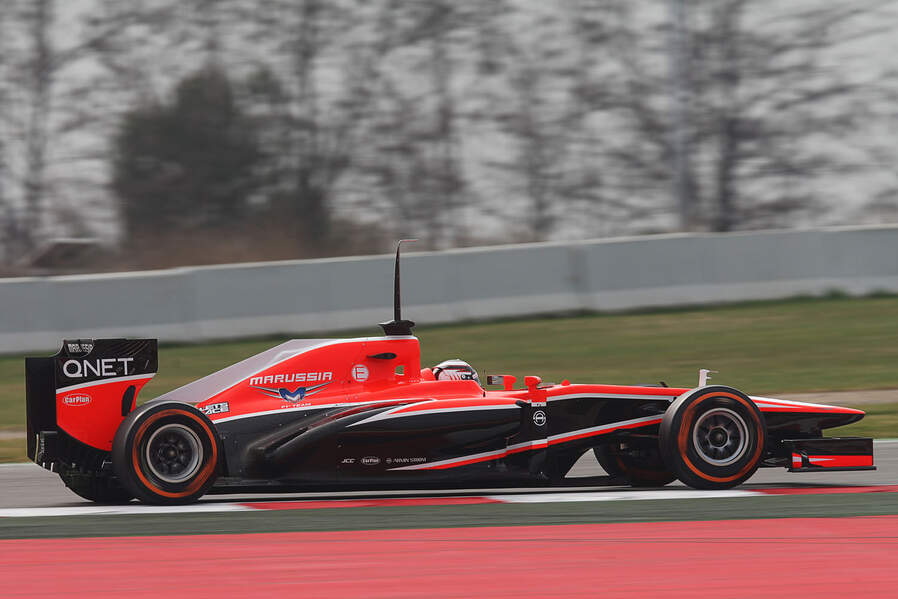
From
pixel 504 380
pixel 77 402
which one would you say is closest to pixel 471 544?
pixel 504 380

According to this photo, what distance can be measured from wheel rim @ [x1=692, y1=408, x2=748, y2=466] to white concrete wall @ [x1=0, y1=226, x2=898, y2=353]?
9.81 metres

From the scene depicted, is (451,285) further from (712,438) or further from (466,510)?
(466,510)

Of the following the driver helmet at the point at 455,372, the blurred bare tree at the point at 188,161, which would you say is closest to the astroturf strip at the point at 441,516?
the driver helmet at the point at 455,372

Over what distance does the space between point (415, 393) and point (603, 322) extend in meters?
10.7

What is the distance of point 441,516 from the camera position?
25.0 feet

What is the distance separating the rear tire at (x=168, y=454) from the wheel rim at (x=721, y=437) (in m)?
3.06

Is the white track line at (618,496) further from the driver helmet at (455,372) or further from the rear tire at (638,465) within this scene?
the driver helmet at (455,372)

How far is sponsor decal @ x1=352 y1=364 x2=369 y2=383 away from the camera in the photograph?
8.48 meters

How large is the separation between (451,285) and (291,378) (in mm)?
10465

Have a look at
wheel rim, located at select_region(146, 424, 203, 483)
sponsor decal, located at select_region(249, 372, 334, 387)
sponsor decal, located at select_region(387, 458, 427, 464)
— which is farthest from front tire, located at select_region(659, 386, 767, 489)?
wheel rim, located at select_region(146, 424, 203, 483)

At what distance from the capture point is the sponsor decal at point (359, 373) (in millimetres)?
8484

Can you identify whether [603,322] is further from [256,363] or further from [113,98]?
[256,363]

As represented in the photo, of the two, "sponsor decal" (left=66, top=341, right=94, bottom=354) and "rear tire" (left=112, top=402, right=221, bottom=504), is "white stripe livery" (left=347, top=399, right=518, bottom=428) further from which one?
"sponsor decal" (left=66, top=341, right=94, bottom=354)

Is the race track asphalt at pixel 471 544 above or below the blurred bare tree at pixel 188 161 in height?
below
